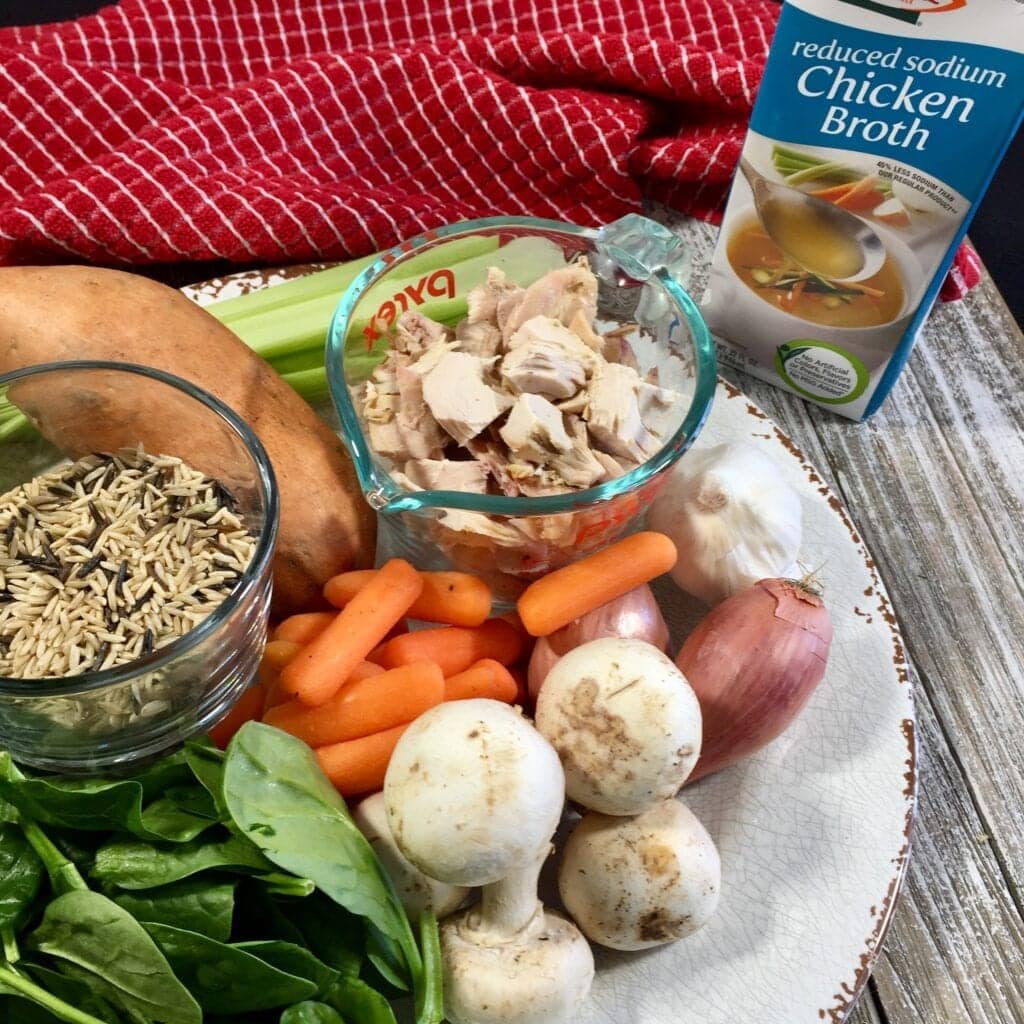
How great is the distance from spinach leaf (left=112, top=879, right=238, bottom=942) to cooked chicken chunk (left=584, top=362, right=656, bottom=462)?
0.53 metres

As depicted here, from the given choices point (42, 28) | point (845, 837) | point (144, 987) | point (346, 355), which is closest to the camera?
point (144, 987)

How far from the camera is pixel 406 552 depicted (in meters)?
1.14

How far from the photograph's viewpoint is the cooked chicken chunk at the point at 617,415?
3.26 ft

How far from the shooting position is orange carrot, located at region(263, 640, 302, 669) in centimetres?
99

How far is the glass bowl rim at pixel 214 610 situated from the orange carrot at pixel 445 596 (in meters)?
0.12

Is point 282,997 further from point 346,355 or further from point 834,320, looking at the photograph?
point 834,320

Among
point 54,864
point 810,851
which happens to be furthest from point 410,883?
point 810,851

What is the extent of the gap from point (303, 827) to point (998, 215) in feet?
5.95

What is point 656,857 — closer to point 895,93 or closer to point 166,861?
point 166,861

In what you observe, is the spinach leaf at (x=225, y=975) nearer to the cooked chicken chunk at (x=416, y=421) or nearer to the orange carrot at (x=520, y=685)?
the orange carrot at (x=520, y=685)

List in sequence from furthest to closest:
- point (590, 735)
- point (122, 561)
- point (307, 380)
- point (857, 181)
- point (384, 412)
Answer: point (307, 380)
point (857, 181)
point (384, 412)
point (122, 561)
point (590, 735)

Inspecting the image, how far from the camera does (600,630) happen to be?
0.99 m

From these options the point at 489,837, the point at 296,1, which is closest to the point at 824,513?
the point at 489,837

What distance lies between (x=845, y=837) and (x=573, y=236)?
28.4 inches
